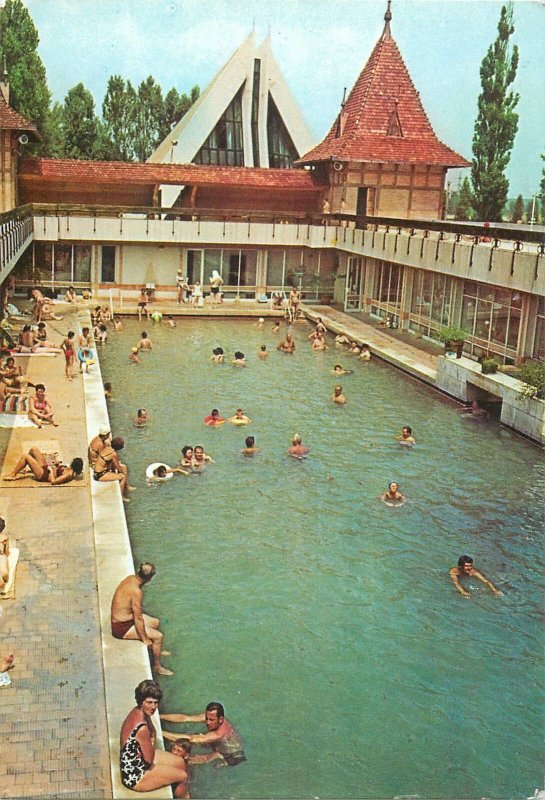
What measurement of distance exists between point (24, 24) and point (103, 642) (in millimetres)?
39689

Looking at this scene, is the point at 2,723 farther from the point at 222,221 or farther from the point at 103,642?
the point at 222,221

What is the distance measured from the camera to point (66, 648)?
972cm

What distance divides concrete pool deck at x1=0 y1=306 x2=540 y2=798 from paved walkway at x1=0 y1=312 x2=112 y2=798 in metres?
0.01

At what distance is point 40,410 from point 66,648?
32.3ft

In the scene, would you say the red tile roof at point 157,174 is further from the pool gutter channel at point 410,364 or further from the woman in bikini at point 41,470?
the woman in bikini at point 41,470

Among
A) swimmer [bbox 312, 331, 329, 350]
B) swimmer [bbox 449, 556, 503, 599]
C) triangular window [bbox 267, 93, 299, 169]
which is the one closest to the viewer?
swimmer [bbox 449, 556, 503, 599]

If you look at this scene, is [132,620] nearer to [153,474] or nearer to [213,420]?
[153,474]

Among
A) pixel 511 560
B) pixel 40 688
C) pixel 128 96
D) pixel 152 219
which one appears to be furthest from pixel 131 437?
→ pixel 128 96

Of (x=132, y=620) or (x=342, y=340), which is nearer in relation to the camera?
(x=132, y=620)

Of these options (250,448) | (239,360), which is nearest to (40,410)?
(250,448)

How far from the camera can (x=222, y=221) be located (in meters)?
40.6

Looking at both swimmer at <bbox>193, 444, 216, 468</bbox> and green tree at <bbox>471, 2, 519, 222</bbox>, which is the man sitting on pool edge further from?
green tree at <bbox>471, 2, 519, 222</bbox>

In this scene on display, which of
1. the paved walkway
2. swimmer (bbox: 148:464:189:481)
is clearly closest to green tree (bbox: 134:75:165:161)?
swimmer (bbox: 148:464:189:481)

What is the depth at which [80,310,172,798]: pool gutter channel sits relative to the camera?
8.23 m
